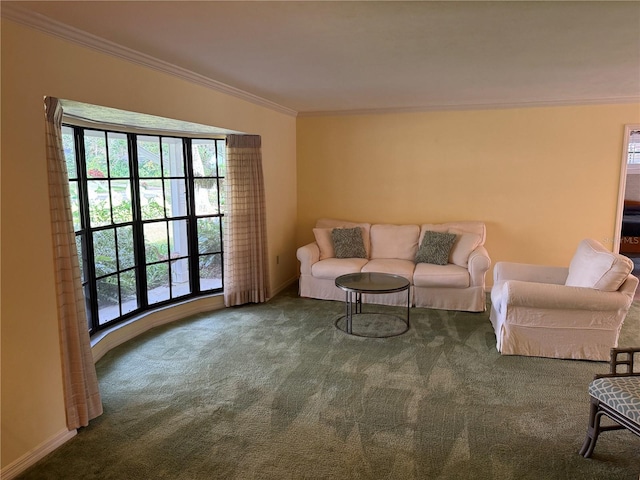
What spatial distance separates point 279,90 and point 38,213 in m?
2.70

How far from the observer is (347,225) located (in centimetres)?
597

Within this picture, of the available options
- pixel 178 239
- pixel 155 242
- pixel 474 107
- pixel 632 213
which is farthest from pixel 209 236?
pixel 632 213

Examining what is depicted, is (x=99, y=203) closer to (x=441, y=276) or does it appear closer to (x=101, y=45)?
(x=101, y=45)

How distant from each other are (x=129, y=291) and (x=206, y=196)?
1.33 meters

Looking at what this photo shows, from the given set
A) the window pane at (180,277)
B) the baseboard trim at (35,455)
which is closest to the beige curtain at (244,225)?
the window pane at (180,277)

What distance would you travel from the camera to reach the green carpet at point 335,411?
7.91 ft

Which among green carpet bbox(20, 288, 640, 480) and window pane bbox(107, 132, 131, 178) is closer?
green carpet bbox(20, 288, 640, 480)

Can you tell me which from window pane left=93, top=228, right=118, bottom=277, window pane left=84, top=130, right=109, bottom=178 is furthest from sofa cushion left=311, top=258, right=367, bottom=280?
window pane left=84, top=130, right=109, bottom=178

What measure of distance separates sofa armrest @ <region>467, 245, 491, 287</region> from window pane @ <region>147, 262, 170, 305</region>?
3335 mm

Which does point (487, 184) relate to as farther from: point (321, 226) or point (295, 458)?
point (295, 458)

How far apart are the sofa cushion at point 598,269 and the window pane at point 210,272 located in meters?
3.67

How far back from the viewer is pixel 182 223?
4.86m

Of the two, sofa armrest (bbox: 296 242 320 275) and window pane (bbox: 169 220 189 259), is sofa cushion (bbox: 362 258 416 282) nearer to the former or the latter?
sofa armrest (bbox: 296 242 320 275)

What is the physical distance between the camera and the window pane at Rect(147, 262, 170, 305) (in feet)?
15.2
